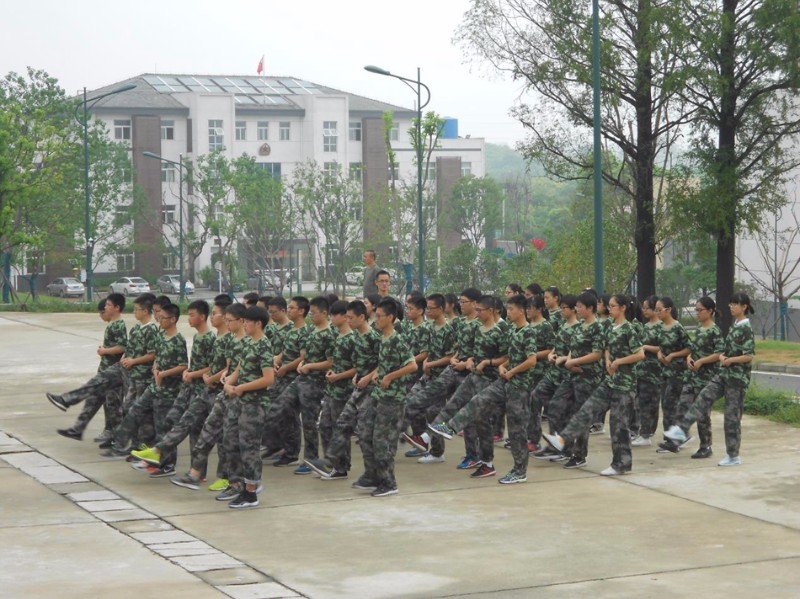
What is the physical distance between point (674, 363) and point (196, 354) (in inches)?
201

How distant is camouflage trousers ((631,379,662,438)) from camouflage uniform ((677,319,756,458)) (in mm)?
944

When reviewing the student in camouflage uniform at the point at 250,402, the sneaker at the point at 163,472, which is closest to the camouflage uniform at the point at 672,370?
the student in camouflage uniform at the point at 250,402

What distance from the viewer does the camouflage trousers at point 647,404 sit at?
13.3 metres

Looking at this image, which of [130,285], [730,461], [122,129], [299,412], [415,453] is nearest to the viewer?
[730,461]

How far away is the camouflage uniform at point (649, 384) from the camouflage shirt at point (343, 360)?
323 centimetres

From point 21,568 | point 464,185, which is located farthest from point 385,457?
point 464,185

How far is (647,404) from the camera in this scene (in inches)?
524

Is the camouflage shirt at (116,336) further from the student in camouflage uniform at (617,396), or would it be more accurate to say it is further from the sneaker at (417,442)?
the student in camouflage uniform at (617,396)

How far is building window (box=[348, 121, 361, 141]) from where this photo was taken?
8156 cm

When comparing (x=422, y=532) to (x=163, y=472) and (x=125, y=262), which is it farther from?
(x=125, y=262)

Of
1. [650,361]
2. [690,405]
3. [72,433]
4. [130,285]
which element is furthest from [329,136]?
[690,405]

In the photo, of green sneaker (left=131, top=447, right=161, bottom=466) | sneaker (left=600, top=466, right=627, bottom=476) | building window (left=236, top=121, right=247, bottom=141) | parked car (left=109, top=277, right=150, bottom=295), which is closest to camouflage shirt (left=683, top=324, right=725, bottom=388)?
sneaker (left=600, top=466, right=627, bottom=476)

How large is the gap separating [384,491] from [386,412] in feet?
2.37

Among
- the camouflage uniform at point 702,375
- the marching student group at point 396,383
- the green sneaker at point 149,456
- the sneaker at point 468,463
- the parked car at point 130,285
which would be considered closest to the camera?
the marching student group at point 396,383
